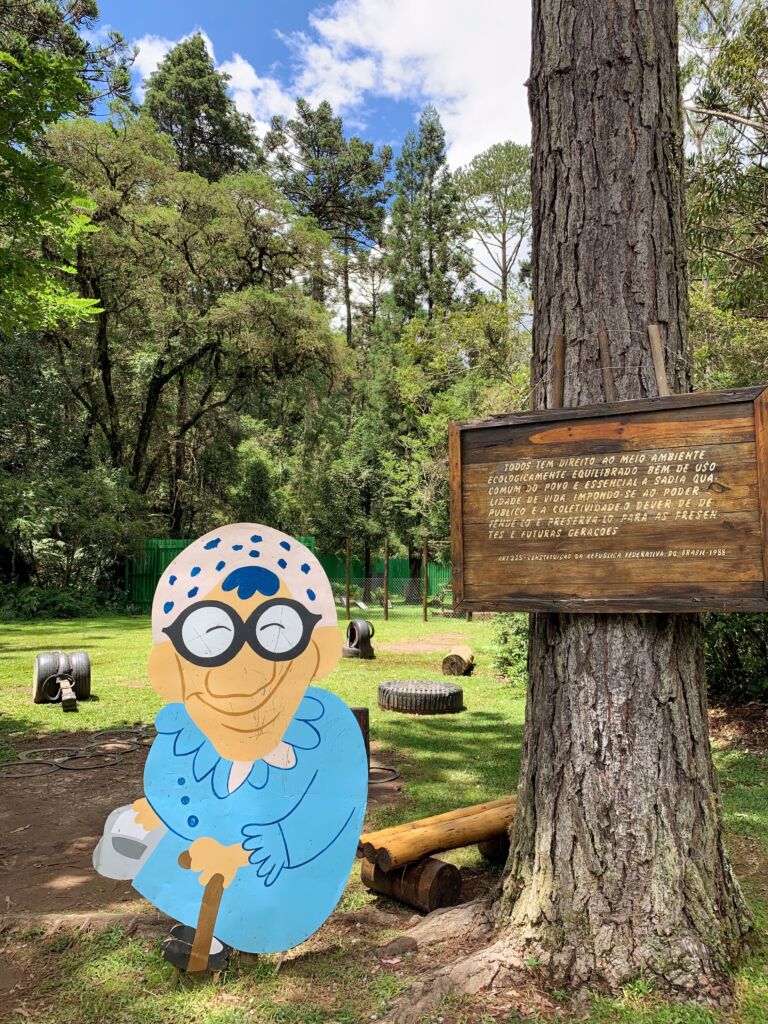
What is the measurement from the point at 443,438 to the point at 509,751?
2175 cm

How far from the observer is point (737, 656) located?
754cm

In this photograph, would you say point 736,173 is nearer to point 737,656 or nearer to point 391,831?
point 737,656

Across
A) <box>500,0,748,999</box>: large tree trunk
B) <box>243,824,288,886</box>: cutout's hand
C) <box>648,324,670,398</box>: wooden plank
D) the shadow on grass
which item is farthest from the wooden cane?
<box>648,324,670,398</box>: wooden plank

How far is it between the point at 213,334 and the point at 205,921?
21913 millimetres

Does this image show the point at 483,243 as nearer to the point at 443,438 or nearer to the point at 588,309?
the point at 443,438

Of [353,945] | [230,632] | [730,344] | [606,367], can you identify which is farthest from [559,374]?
[730,344]

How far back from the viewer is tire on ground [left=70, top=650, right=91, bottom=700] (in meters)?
8.75

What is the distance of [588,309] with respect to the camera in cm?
315

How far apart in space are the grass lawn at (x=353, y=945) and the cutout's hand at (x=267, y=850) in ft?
1.27

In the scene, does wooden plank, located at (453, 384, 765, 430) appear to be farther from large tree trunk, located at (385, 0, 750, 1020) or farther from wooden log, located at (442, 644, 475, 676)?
wooden log, located at (442, 644, 475, 676)

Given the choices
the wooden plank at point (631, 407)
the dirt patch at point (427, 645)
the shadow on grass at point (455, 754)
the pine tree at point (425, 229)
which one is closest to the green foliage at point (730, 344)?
the shadow on grass at point (455, 754)

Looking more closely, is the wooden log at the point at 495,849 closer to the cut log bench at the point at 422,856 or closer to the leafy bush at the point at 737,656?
the cut log bench at the point at 422,856

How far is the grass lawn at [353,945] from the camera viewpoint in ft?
8.82

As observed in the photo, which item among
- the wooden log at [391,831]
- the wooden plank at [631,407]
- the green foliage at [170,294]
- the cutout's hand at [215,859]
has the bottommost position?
the wooden log at [391,831]
